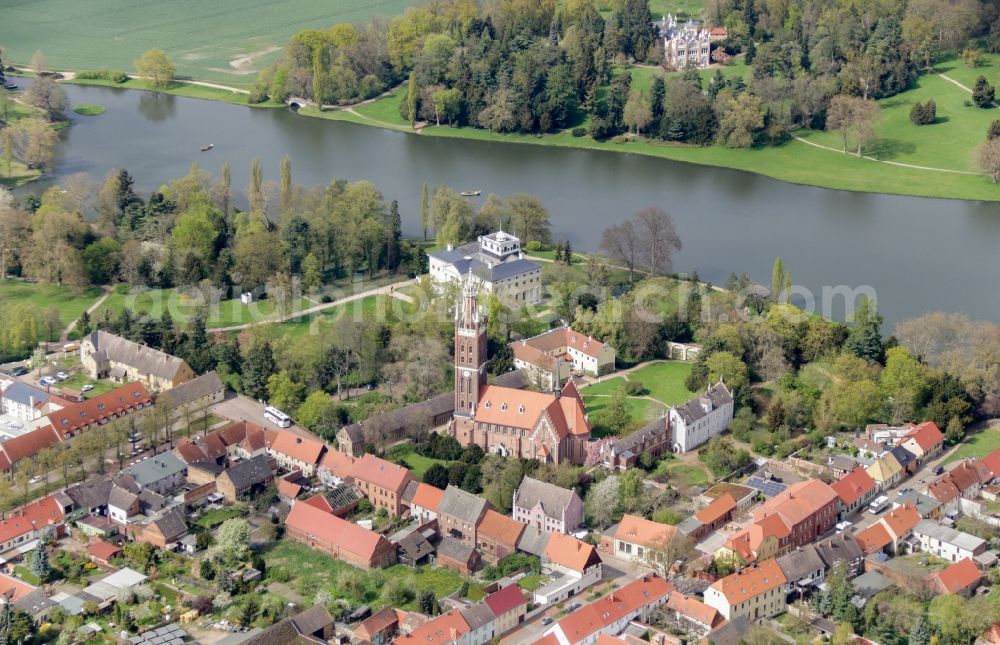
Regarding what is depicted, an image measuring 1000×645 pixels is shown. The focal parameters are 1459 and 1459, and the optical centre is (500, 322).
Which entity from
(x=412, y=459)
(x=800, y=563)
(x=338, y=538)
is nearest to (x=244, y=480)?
(x=338, y=538)

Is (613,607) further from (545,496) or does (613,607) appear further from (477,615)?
(545,496)

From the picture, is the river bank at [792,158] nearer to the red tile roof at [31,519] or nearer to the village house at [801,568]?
the village house at [801,568]

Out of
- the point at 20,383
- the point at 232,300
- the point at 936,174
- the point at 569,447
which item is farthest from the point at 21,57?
the point at 569,447

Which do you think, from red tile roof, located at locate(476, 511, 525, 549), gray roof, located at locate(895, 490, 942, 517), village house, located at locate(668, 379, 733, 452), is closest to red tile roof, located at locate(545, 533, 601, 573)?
red tile roof, located at locate(476, 511, 525, 549)

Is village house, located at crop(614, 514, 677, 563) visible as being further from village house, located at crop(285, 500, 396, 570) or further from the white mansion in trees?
the white mansion in trees

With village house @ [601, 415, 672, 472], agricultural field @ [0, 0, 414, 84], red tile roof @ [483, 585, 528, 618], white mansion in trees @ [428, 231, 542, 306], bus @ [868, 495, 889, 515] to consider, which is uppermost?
agricultural field @ [0, 0, 414, 84]

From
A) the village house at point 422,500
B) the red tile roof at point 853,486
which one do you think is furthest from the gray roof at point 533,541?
the red tile roof at point 853,486
